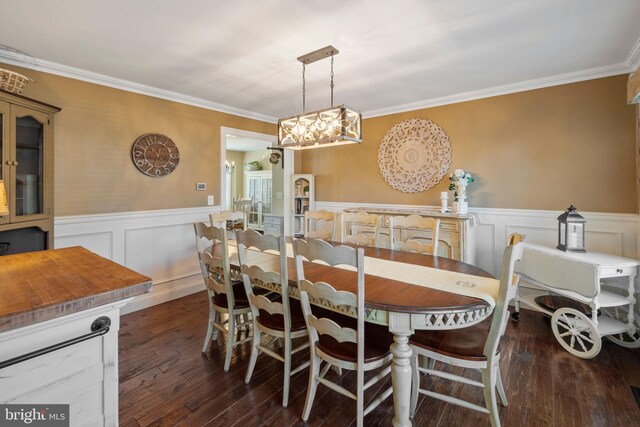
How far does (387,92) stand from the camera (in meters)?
3.46

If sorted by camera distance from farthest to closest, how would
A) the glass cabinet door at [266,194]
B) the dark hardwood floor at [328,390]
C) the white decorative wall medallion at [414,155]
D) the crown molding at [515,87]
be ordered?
1. the glass cabinet door at [266,194]
2. the white decorative wall medallion at [414,155]
3. the crown molding at [515,87]
4. the dark hardwood floor at [328,390]

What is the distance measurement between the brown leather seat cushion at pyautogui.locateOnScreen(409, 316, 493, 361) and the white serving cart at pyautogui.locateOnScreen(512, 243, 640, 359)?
3.87 feet

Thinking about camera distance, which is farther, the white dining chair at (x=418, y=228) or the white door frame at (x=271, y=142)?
the white door frame at (x=271, y=142)

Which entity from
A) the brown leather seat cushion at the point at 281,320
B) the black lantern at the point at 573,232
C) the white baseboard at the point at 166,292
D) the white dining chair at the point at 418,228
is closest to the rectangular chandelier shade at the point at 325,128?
the white dining chair at the point at 418,228

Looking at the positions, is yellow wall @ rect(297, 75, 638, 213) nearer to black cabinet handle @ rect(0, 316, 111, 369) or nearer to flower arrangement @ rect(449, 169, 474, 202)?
flower arrangement @ rect(449, 169, 474, 202)

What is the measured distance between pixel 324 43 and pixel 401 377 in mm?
2319

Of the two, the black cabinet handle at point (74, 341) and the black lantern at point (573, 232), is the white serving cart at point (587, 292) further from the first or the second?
the black cabinet handle at point (74, 341)

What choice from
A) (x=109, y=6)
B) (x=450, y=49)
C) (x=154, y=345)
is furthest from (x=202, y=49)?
(x=154, y=345)

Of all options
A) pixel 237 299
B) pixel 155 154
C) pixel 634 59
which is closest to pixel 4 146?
pixel 155 154

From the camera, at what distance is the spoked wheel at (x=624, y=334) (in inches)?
96.6

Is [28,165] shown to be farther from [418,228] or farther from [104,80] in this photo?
[418,228]

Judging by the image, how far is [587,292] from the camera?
90.5 inches

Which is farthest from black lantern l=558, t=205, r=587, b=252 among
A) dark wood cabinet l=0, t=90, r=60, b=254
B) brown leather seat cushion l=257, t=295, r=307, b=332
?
dark wood cabinet l=0, t=90, r=60, b=254

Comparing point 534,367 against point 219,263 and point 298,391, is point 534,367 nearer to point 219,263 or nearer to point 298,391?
point 298,391
